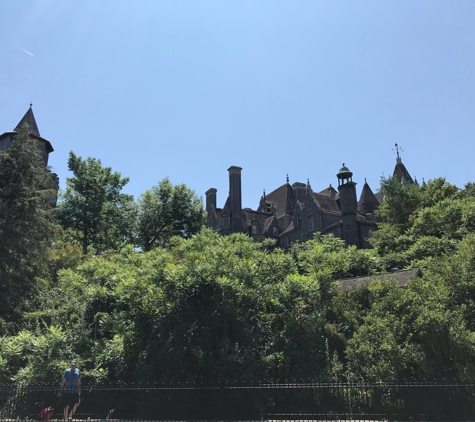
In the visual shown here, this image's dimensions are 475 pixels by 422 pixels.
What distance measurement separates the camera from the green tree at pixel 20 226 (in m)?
23.1

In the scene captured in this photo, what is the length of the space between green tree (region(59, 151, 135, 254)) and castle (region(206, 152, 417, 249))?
569 inches

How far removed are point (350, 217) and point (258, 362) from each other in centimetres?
3367

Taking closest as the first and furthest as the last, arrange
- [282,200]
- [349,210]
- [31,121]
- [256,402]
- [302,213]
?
1. [256,402]
2. [349,210]
3. [302,213]
4. [31,121]
5. [282,200]

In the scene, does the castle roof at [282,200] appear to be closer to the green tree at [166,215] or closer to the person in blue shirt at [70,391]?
the green tree at [166,215]

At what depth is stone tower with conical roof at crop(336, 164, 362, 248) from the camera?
46.6 m

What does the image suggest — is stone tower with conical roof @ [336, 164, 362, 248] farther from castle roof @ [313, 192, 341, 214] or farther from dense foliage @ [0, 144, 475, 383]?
dense foliage @ [0, 144, 475, 383]

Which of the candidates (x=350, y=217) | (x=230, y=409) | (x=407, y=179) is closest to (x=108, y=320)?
(x=230, y=409)

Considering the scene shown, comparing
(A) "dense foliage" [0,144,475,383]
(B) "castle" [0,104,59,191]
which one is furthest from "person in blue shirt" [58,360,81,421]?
(B) "castle" [0,104,59,191]

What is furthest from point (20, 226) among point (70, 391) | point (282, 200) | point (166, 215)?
point (282, 200)

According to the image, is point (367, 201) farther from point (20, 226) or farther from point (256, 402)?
point (256, 402)

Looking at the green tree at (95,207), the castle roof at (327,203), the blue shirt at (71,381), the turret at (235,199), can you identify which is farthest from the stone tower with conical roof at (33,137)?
the blue shirt at (71,381)

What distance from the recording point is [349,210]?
4675 cm

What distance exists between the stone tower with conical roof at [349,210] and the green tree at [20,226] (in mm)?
30572

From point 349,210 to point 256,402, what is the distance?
116ft
